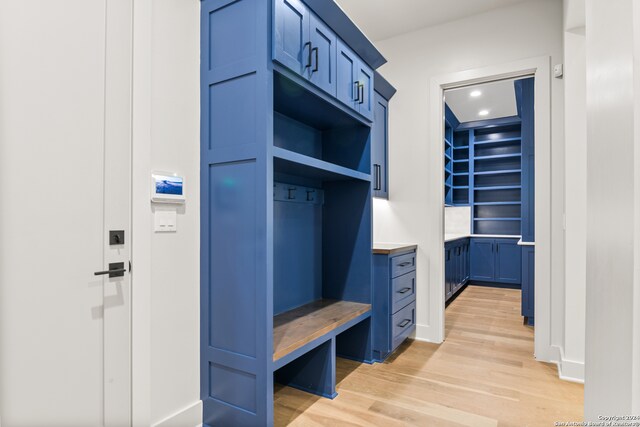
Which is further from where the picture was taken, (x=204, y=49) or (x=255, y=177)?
(x=204, y=49)

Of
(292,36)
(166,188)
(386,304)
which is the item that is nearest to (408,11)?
(292,36)

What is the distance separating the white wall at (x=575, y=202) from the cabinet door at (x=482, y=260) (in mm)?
3621

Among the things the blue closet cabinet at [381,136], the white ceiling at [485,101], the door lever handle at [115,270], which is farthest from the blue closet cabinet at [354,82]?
the white ceiling at [485,101]

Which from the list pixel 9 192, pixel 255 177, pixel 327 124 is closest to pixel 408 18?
pixel 327 124

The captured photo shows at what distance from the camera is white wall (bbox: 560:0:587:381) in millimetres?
2480

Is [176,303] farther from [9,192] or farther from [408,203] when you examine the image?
[408,203]

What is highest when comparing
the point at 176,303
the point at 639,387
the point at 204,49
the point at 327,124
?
the point at 204,49

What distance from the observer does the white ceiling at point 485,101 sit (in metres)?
4.93

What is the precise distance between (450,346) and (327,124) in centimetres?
227

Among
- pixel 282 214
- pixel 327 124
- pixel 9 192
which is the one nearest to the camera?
pixel 9 192

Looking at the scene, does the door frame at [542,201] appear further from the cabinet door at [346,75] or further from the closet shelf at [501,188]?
the closet shelf at [501,188]

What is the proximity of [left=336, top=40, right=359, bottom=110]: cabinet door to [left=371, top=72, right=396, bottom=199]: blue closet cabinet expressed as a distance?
60 centimetres

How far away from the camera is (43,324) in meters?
1.33

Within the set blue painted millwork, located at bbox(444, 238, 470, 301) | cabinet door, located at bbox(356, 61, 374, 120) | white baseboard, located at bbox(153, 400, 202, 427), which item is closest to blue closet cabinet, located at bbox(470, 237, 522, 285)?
blue painted millwork, located at bbox(444, 238, 470, 301)
